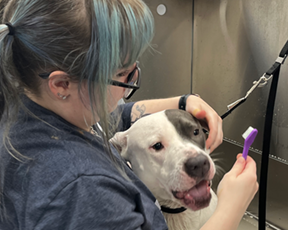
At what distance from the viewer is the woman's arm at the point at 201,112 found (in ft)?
2.72

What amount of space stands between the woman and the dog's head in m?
0.18

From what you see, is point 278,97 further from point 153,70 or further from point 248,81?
point 153,70

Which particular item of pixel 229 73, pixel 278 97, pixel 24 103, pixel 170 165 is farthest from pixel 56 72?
pixel 229 73

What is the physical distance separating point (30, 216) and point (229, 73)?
1098 millimetres

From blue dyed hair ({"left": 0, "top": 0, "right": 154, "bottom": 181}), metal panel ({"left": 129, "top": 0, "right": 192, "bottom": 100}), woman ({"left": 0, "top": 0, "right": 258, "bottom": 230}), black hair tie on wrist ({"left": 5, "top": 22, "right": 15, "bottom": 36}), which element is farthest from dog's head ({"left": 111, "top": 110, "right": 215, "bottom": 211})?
metal panel ({"left": 129, "top": 0, "right": 192, "bottom": 100})

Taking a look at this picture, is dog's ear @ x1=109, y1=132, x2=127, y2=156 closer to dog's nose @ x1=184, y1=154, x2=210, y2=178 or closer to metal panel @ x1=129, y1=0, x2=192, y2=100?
dog's nose @ x1=184, y1=154, x2=210, y2=178

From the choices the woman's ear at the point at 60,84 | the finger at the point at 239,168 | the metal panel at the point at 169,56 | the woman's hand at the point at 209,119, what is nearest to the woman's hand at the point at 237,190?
the finger at the point at 239,168

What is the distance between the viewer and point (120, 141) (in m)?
0.85

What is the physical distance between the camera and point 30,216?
1.37 ft

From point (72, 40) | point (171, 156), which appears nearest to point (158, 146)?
point (171, 156)

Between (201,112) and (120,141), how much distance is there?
27cm

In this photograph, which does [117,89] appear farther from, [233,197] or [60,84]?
[233,197]

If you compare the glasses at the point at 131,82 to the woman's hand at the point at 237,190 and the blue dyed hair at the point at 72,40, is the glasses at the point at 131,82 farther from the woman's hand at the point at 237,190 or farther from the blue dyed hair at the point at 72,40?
the woman's hand at the point at 237,190

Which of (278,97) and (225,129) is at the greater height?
(278,97)
